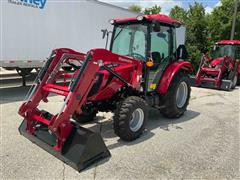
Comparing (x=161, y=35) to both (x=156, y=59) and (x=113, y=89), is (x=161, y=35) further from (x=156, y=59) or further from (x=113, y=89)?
(x=113, y=89)

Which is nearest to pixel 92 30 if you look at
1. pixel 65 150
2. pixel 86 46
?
pixel 86 46

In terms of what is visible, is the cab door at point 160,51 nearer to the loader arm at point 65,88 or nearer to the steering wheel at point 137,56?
the steering wheel at point 137,56

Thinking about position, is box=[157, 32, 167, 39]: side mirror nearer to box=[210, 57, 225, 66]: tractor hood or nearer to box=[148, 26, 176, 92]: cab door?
box=[148, 26, 176, 92]: cab door

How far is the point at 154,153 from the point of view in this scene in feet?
13.7

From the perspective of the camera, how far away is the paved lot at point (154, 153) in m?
3.51

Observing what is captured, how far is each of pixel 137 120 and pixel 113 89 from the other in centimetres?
73

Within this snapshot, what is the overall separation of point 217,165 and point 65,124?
7.69ft

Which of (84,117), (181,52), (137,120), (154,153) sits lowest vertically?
Result: (154,153)

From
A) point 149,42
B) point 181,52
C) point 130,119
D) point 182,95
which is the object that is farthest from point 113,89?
point 182,95

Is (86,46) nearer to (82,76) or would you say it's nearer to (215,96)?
(215,96)

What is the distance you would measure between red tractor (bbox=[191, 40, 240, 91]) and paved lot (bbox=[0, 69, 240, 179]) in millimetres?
4584

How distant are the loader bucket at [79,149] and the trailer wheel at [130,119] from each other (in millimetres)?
567

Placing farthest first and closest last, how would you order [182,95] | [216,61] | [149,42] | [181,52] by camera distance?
1. [216,61]
2. [182,95]
3. [181,52]
4. [149,42]

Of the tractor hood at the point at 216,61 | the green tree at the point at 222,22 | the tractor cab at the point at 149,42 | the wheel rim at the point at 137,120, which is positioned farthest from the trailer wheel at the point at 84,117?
the green tree at the point at 222,22
